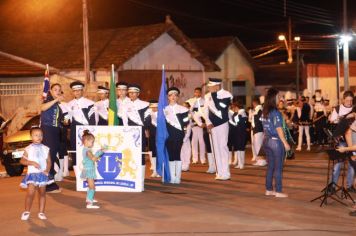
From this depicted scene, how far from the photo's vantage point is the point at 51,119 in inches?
547

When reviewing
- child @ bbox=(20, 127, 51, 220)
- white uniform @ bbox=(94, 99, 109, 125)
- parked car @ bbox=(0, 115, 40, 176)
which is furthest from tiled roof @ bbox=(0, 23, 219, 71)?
child @ bbox=(20, 127, 51, 220)

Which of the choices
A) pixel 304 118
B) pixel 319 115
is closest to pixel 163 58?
pixel 319 115

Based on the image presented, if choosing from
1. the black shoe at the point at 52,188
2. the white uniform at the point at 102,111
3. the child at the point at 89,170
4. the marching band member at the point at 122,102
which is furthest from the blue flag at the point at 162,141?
the child at the point at 89,170

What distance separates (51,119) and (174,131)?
268 cm

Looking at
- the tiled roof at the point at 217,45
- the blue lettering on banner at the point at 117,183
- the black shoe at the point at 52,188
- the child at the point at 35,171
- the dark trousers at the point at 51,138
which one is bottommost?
the black shoe at the point at 52,188

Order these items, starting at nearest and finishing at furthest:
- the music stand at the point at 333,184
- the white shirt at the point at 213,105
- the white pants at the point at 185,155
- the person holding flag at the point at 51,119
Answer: the music stand at the point at 333,184
the person holding flag at the point at 51,119
the white shirt at the point at 213,105
the white pants at the point at 185,155

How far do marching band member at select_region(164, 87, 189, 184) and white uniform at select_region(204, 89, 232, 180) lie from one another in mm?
570

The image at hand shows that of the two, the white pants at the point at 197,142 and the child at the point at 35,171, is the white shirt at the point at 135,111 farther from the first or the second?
the white pants at the point at 197,142

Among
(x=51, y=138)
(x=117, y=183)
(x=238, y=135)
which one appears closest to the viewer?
(x=117, y=183)

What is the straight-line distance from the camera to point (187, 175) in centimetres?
1672

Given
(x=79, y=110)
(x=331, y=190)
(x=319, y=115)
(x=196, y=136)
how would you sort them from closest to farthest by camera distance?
(x=331, y=190) < (x=79, y=110) < (x=196, y=136) < (x=319, y=115)

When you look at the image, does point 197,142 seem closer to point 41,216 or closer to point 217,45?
point 41,216

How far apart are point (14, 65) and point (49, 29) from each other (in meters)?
13.4

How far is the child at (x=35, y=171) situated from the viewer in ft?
A: 34.9
